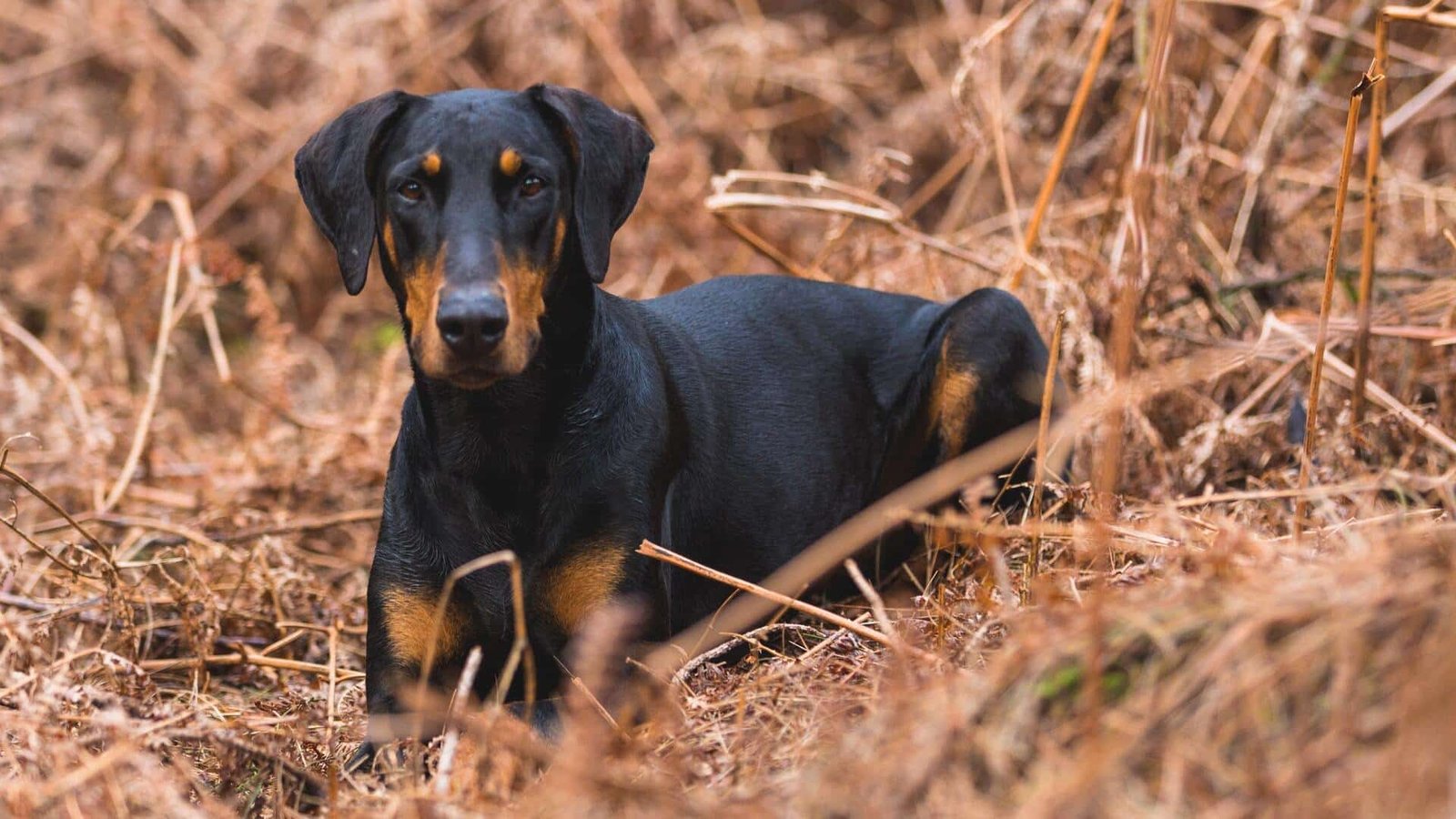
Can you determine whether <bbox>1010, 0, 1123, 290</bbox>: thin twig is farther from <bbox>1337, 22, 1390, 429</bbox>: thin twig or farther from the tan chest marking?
the tan chest marking

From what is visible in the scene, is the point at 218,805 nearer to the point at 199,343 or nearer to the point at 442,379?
the point at 442,379

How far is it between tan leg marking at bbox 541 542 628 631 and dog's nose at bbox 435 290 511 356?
61 centimetres

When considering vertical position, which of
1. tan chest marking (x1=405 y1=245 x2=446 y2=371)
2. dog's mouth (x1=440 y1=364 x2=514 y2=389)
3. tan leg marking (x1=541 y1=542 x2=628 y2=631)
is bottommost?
tan leg marking (x1=541 y1=542 x2=628 y2=631)

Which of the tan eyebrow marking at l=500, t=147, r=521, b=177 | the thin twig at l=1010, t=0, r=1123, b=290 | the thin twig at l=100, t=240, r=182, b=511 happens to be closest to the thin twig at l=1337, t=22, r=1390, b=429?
the thin twig at l=1010, t=0, r=1123, b=290

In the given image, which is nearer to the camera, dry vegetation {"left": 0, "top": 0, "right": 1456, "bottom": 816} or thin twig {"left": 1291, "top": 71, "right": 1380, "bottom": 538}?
dry vegetation {"left": 0, "top": 0, "right": 1456, "bottom": 816}

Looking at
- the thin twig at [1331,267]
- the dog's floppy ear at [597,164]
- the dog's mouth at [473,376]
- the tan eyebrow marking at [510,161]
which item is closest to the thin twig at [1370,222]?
the thin twig at [1331,267]

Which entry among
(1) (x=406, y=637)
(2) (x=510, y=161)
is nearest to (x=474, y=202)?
(2) (x=510, y=161)

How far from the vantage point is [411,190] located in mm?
3529

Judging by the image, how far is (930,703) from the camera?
2.48 m

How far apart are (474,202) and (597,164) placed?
397 mm

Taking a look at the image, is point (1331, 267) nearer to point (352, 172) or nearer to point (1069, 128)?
point (1069, 128)

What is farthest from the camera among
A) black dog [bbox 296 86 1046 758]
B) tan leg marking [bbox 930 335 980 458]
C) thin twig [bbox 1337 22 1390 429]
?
tan leg marking [bbox 930 335 980 458]

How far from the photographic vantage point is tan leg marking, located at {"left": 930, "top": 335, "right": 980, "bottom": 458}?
16.0 ft

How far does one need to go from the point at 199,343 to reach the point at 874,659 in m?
6.11
